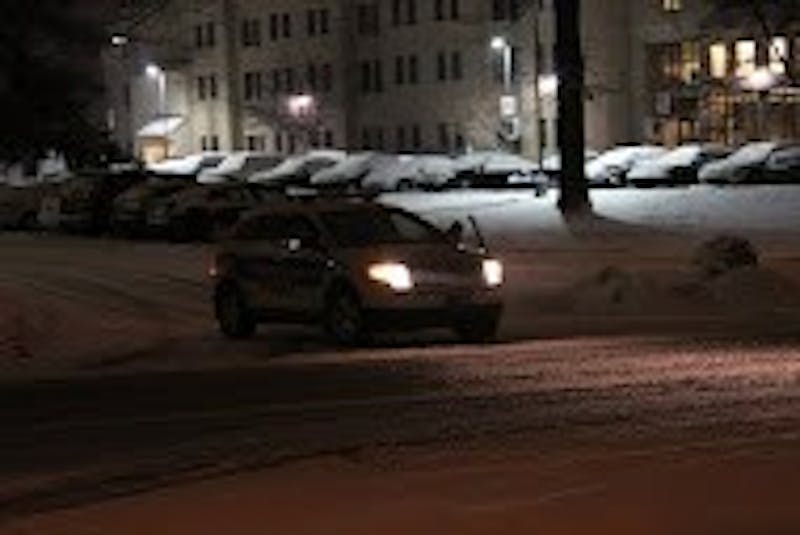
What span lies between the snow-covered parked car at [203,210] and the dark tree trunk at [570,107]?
26.7ft

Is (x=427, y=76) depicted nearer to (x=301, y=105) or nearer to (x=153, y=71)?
(x=301, y=105)

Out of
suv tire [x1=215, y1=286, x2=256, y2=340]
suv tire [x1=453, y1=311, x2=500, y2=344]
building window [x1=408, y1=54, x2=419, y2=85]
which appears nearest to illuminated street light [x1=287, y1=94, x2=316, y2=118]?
building window [x1=408, y1=54, x2=419, y2=85]

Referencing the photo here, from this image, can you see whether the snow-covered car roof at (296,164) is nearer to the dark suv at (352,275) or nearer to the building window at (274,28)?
the building window at (274,28)

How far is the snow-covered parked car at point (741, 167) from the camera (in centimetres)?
6756

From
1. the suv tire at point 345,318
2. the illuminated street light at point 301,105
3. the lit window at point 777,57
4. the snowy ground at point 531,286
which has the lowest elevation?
the snowy ground at point 531,286

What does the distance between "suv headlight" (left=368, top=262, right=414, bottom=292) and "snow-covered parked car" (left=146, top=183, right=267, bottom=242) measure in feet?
86.1

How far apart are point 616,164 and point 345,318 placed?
53.3 meters

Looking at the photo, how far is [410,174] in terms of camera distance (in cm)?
8225

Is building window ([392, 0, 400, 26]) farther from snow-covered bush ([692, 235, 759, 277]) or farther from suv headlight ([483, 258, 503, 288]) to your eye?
suv headlight ([483, 258, 503, 288])

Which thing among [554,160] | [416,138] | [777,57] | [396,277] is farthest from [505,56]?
[396,277]

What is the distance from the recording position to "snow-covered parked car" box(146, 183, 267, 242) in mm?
50344

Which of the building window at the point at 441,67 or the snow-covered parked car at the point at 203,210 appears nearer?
the snow-covered parked car at the point at 203,210

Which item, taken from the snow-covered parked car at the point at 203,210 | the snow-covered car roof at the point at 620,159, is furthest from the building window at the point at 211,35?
the snow-covered parked car at the point at 203,210

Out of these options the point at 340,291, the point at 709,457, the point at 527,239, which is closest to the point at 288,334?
the point at 340,291
